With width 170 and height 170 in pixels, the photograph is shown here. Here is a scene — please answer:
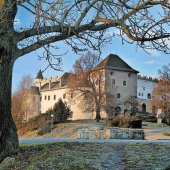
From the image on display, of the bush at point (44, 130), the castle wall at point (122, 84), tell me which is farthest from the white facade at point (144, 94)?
the bush at point (44, 130)

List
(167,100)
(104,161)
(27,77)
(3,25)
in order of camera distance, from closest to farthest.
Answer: (104,161), (3,25), (167,100), (27,77)

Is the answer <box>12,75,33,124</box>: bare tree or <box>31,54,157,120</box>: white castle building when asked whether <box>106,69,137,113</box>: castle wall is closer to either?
<box>31,54,157,120</box>: white castle building

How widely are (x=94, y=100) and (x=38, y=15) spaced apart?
2376 inches

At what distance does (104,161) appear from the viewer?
30.3ft

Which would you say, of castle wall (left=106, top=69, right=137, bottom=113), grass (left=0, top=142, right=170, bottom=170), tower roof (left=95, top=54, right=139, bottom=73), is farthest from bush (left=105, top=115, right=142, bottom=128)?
grass (left=0, top=142, right=170, bottom=170)

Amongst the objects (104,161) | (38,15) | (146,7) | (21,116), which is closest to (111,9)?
(146,7)

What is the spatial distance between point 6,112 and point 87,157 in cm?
236

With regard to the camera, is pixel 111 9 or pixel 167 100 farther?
pixel 167 100

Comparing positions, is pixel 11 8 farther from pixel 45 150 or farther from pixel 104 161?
pixel 104 161

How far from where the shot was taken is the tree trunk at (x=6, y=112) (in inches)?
401

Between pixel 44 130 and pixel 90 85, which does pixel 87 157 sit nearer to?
pixel 44 130

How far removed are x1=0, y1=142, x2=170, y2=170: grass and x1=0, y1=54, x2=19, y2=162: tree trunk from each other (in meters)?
0.34

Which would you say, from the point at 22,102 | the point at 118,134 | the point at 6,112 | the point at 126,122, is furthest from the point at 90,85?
the point at 6,112

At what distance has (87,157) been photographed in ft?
31.0
